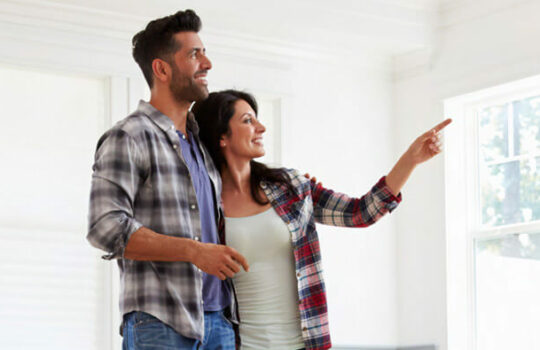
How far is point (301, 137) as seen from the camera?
4.57 metres

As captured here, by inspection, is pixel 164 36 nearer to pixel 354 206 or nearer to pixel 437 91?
pixel 354 206

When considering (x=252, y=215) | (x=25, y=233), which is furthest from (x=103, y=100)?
(x=252, y=215)

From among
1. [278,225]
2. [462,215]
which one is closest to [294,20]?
[462,215]

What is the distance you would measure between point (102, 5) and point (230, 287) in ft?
7.10

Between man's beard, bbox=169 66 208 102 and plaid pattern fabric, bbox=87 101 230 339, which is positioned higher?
man's beard, bbox=169 66 208 102

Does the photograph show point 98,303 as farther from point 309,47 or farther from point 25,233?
point 309,47

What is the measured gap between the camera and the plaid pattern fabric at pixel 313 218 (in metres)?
2.34

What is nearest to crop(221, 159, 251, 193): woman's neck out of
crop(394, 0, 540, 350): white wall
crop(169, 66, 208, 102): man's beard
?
crop(169, 66, 208, 102): man's beard

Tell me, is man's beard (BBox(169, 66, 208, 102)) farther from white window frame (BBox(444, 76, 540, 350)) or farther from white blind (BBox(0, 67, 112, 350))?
white window frame (BBox(444, 76, 540, 350))

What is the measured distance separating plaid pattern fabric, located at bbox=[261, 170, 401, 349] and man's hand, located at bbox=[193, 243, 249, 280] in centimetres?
60

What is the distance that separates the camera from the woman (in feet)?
7.71

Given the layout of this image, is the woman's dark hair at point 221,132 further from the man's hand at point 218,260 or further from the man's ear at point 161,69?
the man's hand at point 218,260

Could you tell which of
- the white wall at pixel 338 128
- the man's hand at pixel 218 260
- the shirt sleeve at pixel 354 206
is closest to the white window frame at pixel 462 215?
the white wall at pixel 338 128

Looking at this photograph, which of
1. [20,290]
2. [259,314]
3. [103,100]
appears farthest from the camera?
[103,100]
